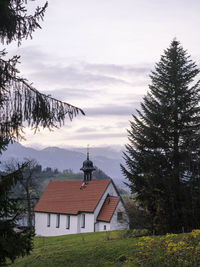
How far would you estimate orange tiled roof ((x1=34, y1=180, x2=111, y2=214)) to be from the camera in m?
43.1

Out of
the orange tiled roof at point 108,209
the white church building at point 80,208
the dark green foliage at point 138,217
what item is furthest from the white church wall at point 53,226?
the dark green foliage at point 138,217

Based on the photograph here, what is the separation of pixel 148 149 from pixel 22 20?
16.5m

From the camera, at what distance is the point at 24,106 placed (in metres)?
7.39

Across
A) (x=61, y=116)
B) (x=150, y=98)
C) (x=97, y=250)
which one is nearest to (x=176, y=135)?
(x=150, y=98)

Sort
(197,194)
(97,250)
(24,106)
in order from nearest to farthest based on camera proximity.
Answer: (24,106) < (97,250) < (197,194)

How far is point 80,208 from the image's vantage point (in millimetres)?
43188

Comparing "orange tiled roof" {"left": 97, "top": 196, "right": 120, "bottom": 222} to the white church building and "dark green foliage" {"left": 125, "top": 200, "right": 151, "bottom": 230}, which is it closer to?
the white church building

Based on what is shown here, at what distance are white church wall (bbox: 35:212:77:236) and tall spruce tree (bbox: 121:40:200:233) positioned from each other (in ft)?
74.6

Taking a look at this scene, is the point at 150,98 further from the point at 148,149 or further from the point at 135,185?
the point at 135,185

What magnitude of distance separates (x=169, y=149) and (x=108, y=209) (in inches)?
814

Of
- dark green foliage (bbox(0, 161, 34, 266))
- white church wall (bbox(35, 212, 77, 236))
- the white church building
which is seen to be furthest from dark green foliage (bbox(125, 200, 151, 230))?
white church wall (bbox(35, 212, 77, 236))

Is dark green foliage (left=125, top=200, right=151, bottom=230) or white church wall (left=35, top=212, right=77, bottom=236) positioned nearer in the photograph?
dark green foliage (left=125, top=200, right=151, bottom=230)

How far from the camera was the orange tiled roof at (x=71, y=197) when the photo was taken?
43094mm

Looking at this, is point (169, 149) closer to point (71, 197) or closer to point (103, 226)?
point (103, 226)
